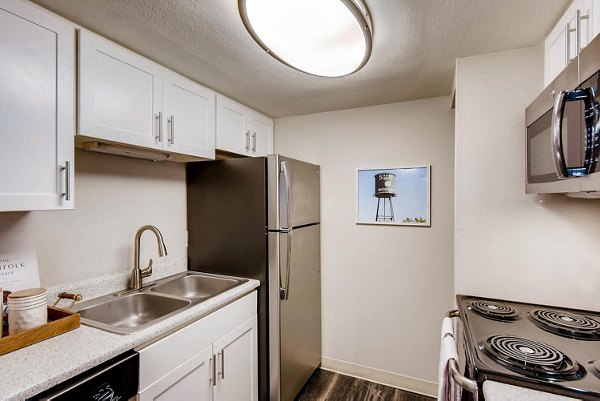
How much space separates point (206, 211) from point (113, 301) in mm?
793

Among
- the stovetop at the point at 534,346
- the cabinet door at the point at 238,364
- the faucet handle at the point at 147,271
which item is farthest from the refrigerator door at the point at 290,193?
the stovetop at the point at 534,346

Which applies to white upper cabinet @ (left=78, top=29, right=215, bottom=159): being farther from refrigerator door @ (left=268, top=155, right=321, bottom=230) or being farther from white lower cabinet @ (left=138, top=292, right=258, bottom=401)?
white lower cabinet @ (left=138, top=292, right=258, bottom=401)

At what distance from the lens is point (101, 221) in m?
1.68

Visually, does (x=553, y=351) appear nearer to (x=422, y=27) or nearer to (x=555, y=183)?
(x=555, y=183)

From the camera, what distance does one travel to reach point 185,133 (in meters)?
1.80

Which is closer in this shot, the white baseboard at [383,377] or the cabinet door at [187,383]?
the cabinet door at [187,383]

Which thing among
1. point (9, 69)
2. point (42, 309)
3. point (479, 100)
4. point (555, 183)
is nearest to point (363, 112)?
point (479, 100)

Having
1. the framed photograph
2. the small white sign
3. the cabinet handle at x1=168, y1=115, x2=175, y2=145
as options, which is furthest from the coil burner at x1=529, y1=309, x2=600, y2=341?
the small white sign

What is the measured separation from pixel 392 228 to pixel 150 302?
1.83m

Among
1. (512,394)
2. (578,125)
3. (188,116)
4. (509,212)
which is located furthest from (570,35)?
(188,116)

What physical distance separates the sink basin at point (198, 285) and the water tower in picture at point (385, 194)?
128cm

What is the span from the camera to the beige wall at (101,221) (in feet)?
4.69

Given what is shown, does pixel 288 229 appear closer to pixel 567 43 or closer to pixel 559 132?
pixel 559 132

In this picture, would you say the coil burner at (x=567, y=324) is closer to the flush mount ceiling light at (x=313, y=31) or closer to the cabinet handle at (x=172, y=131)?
the flush mount ceiling light at (x=313, y=31)
